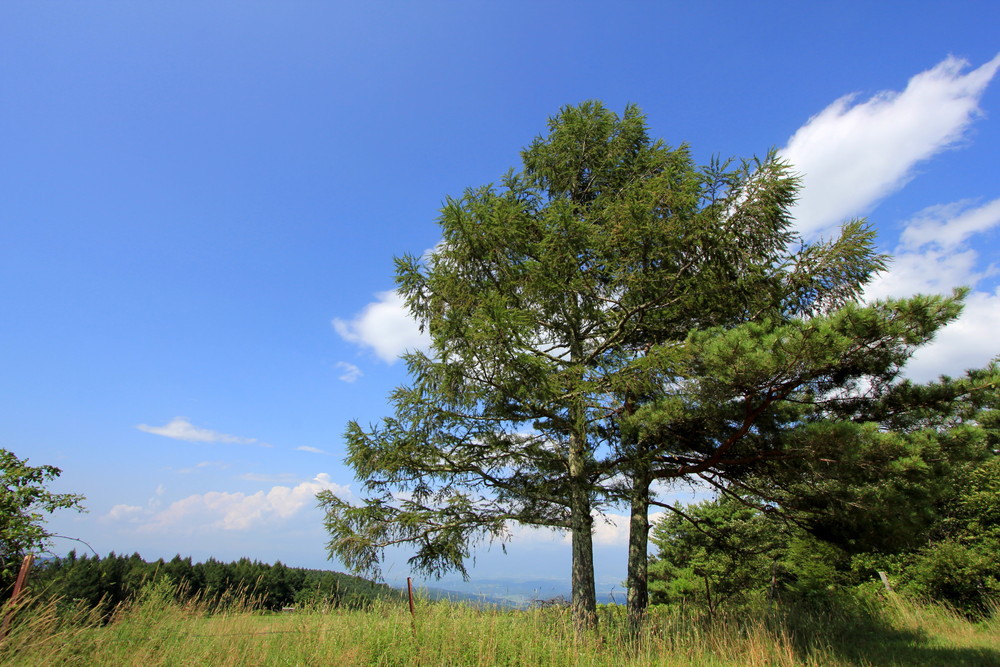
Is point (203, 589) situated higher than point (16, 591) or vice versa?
point (16, 591)

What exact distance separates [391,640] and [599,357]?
21.4 feet

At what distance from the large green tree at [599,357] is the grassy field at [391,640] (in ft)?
3.81

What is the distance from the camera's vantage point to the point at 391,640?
559 cm

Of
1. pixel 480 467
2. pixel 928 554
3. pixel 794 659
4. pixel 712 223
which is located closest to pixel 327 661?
pixel 480 467

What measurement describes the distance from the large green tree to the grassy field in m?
1.16

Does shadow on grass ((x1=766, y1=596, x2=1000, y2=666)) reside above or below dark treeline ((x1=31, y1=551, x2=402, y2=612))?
below

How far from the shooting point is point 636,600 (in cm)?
855

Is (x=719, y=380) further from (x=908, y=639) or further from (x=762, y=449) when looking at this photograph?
(x=908, y=639)

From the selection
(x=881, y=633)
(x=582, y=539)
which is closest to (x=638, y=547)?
(x=582, y=539)

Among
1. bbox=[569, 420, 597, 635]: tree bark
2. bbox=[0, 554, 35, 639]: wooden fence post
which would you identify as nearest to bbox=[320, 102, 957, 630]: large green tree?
bbox=[569, 420, 597, 635]: tree bark

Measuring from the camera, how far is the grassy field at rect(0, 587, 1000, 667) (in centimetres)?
445

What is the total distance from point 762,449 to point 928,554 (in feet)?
40.0

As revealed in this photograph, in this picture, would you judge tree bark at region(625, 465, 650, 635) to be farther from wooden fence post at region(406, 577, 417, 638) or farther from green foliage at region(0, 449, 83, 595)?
green foliage at region(0, 449, 83, 595)

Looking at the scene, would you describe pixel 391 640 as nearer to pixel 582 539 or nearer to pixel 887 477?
pixel 582 539
